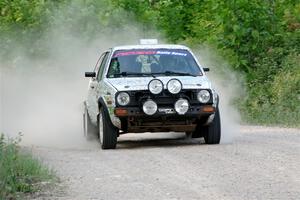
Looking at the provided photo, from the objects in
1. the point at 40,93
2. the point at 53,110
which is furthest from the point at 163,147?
the point at 40,93

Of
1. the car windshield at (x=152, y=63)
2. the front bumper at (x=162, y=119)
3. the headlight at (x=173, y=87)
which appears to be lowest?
the front bumper at (x=162, y=119)

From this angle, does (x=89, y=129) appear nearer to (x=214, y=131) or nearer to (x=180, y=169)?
(x=214, y=131)

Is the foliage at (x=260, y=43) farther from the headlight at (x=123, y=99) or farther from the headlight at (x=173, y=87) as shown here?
the headlight at (x=123, y=99)

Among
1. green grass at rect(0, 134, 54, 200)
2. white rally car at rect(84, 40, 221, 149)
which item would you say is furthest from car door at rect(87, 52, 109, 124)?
green grass at rect(0, 134, 54, 200)

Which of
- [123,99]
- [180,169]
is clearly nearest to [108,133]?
[123,99]

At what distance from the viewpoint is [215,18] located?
2850 centimetres

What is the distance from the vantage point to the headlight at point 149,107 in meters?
14.7

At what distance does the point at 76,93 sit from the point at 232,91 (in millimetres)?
6732

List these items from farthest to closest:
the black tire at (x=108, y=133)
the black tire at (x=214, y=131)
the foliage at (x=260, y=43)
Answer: the foliage at (x=260, y=43) → the black tire at (x=214, y=131) → the black tire at (x=108, y=133)

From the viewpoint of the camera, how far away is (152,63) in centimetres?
1602

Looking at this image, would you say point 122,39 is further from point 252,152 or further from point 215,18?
point 252,152

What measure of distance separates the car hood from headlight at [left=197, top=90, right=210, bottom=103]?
0.37ft

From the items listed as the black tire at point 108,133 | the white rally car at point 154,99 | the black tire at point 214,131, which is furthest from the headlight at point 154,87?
the black tire at point 214,131

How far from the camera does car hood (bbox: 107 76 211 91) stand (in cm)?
1487
